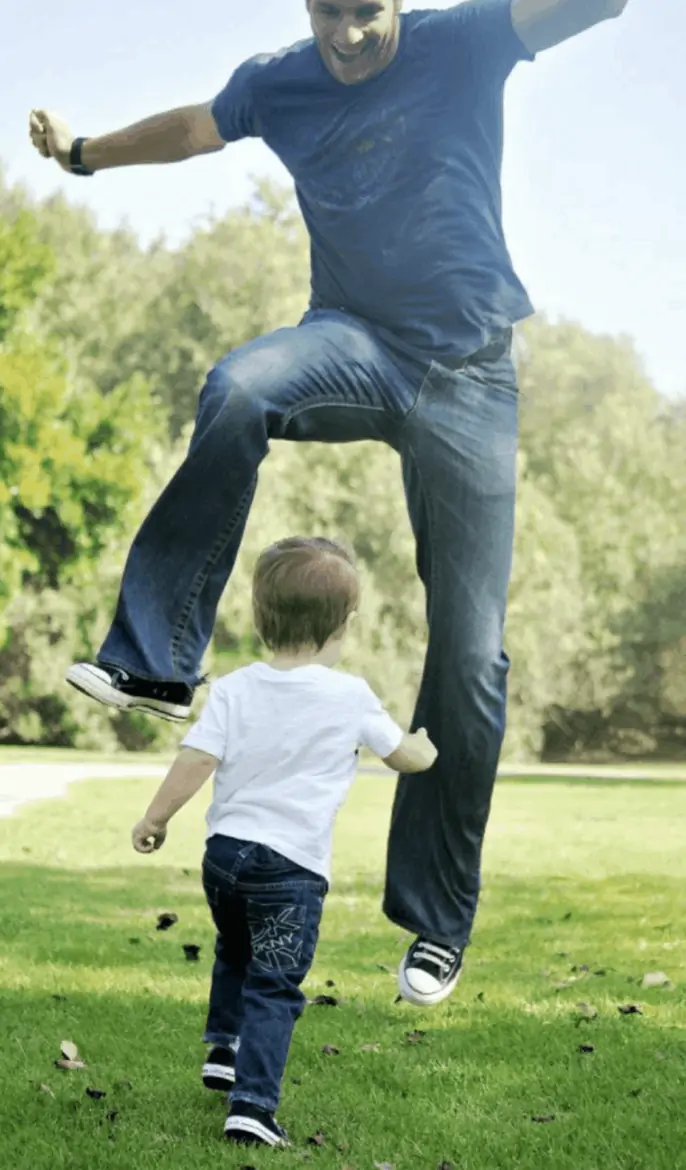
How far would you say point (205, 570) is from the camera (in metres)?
3.51

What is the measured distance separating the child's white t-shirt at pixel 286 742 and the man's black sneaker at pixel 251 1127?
54 cm

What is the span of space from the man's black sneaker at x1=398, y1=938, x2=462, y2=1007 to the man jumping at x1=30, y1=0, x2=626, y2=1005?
0.45 m

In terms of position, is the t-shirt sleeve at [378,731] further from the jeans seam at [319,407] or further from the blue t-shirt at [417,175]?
the blue t-shirt at [417,175]

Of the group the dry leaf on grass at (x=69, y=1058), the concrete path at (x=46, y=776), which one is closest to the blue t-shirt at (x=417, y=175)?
the dry leaf on grass at (x=69, y=1058)

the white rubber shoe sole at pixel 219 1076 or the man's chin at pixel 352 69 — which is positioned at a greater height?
the man's chin at pixel 352 69

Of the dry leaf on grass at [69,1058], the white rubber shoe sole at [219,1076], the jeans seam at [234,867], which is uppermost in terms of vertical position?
the jeans seam at [234,867]

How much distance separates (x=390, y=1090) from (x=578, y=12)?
2657mm

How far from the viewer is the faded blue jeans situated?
344 cm

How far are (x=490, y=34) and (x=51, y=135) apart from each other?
1105 millimetres

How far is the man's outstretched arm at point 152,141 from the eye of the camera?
12.8ft

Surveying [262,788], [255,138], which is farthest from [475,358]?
[262,788]

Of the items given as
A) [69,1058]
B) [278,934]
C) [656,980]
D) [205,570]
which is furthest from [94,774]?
[205,570]

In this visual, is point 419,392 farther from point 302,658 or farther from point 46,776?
point 46,776

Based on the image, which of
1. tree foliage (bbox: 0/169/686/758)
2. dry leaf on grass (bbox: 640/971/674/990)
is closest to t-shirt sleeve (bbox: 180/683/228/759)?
dry leaf on grass (bbox: 640/971/674/990)
